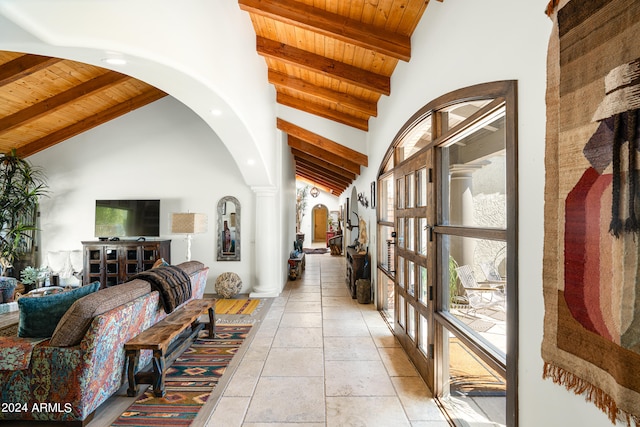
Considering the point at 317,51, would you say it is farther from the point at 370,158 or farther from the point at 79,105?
the point at 79,105

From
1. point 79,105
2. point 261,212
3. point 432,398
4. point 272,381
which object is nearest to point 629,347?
point 432,398

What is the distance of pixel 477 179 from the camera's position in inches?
75.9

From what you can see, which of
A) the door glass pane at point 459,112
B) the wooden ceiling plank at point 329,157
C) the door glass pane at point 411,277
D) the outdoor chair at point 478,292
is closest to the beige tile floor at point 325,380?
the door glass pane at point 411,277

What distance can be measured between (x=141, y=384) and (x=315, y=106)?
408 cm

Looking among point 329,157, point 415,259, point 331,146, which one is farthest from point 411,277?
point 329,157

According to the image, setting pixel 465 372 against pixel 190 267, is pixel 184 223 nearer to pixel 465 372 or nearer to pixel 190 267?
pixel 190 267

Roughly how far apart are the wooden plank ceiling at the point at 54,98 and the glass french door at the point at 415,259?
422cm

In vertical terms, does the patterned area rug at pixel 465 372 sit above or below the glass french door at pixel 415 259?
below

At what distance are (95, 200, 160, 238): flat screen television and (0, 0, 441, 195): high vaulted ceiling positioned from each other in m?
1.50

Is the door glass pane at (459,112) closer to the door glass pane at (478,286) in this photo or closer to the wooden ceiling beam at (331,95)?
the door glass pane at (478,286)

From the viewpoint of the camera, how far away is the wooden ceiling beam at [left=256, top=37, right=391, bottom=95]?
3.39m

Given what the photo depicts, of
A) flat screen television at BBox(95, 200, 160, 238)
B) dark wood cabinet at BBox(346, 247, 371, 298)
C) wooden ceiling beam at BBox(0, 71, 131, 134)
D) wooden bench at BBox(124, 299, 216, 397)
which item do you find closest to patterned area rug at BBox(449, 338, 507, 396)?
wooden bench at BBox(124, 299, 216, 397)

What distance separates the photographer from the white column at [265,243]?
532 centimetres

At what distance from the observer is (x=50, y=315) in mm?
2197
